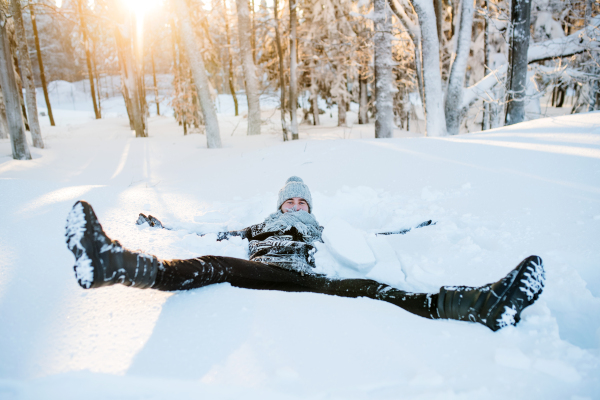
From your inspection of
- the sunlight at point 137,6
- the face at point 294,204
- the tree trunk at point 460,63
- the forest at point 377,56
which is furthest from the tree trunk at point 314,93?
the face at point 294,204

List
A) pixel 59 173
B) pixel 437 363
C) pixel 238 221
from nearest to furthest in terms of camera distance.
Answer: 1. pixel 437 363
2. pixel 238 221
3. pixel 59 173

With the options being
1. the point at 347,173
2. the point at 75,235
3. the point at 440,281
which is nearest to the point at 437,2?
the point at 347,173

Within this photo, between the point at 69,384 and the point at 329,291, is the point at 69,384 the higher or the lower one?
the higher one

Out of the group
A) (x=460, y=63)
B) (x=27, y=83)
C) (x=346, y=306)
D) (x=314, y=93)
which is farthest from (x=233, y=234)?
(x=314, y=93)

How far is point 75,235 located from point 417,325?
1.64 metres

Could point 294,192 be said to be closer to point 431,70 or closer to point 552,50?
point 431,70

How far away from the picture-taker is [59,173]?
657cm

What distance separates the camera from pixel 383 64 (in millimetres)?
6547

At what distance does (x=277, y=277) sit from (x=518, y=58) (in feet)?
20.3

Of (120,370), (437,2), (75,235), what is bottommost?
(120,370)

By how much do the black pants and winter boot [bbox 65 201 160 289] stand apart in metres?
0.15

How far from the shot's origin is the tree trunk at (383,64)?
6.32m

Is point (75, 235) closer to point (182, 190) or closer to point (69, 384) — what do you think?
point (69, 384)

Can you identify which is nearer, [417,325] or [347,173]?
[417,325]
